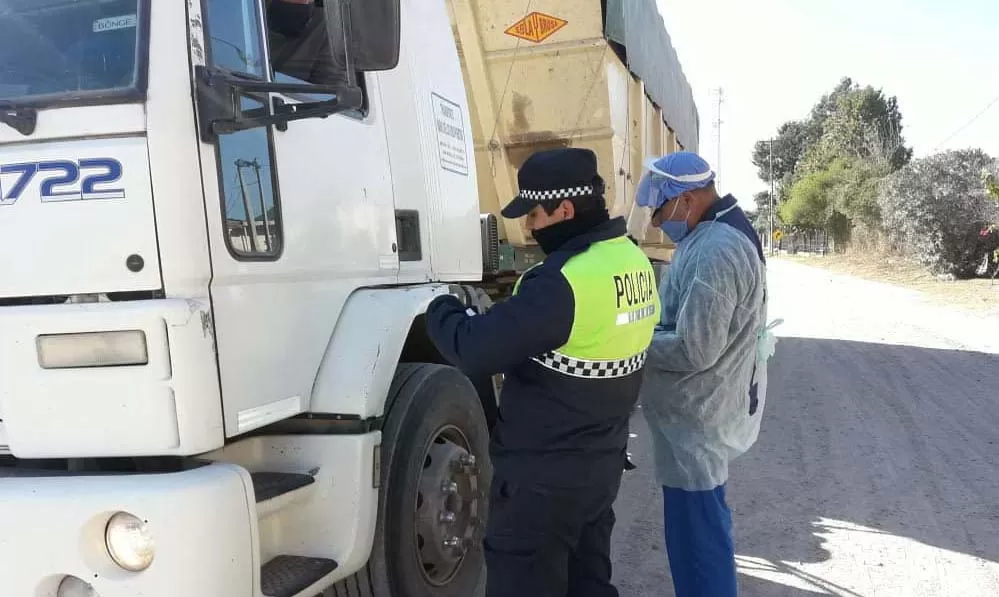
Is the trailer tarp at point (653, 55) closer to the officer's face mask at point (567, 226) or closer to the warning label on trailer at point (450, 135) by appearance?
the warning label on trailer at point (450, 135)

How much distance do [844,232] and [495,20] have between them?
4138 centimetres

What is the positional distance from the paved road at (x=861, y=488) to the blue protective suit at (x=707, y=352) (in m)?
1.12

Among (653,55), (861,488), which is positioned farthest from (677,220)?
(653,55)

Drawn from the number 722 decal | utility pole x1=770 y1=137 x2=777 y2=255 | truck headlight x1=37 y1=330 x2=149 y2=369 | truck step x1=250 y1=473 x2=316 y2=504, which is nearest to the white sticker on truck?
the number 722 decal

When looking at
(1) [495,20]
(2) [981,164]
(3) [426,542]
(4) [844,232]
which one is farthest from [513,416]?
(4) [844,232]

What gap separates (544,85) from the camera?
526 centimetres

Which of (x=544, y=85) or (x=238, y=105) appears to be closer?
(x=238, y=105)

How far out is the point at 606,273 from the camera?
2291 millimetres

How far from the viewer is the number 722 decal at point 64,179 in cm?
196

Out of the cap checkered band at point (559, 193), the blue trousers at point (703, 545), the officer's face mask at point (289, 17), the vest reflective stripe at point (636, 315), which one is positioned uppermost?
the officer's face mask at point (289, 17)

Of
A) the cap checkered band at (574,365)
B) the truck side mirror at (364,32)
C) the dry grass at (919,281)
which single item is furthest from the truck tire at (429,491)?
→ the dry grass at (919,281)

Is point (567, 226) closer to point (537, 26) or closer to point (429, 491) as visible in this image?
point (429, 491)

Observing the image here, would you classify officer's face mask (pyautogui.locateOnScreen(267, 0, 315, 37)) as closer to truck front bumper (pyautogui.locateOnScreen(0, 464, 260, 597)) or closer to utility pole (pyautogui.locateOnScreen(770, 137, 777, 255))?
truck front bumper (pyautogui.locateOnScreen(0, 464, 260, 597))

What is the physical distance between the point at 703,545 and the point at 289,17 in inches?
93.1
